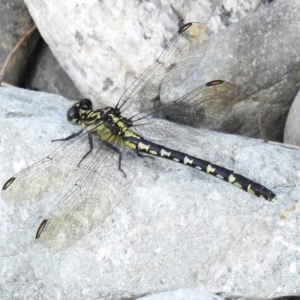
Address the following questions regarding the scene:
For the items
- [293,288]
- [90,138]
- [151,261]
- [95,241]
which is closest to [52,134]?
[90,138]

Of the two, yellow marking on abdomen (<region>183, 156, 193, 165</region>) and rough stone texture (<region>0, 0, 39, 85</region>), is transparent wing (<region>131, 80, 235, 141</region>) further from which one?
rough stone texture (<region>0, 0, 39, 85</region>)

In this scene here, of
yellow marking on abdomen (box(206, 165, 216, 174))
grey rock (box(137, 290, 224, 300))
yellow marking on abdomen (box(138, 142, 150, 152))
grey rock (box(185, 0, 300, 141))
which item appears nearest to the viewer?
grey rock (box(137, 290, 224, 300))

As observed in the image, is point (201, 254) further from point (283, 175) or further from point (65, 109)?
point (65, 109)

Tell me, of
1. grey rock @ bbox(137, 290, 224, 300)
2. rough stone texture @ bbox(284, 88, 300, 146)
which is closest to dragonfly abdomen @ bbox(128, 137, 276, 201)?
grey rock @ bbox(137, 290, 224, 300)

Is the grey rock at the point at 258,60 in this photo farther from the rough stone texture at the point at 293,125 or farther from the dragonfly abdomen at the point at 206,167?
the dragonfly abdomen at the point at 206,167

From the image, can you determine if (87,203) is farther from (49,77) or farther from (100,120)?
(49,77)
